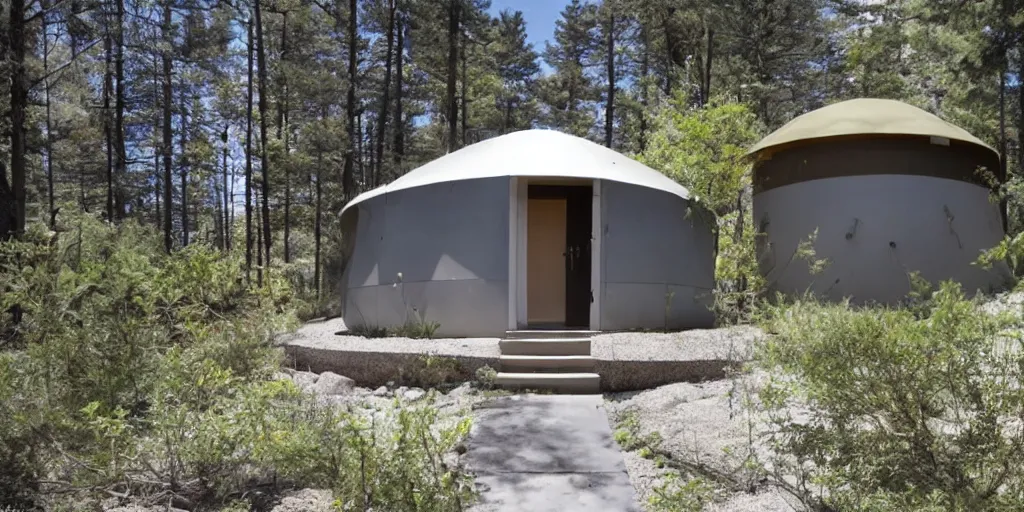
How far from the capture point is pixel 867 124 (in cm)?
787

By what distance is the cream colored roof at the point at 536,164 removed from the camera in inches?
254

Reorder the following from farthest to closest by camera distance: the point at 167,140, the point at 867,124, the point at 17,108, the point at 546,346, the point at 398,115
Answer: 1. the point at 398,115
2. the point at 167,140
3. the point at 867,124
4. the point at 17,108
5. the point at 546,346

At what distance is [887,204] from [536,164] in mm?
4525

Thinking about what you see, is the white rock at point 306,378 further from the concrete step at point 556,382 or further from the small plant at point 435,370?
the concrete step at point 556,382

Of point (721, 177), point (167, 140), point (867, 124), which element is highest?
point (167, 140)

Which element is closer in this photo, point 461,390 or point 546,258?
point 461,390

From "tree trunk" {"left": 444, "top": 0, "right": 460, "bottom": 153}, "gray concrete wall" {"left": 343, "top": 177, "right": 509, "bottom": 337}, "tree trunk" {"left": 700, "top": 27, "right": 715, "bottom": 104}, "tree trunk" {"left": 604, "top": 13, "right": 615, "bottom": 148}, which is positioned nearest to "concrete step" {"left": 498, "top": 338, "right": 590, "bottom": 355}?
"gray concrete wall" {"left": 343, "top": 177, "right": 509, "bottom": 337}

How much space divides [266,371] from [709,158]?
26.6ft

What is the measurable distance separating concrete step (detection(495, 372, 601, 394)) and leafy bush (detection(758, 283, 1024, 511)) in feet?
8.72

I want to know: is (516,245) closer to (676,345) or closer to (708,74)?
(676,345)

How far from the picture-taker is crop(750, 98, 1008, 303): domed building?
7711 millimetres

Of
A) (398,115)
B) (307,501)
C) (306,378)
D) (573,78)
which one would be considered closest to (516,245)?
(306,378)

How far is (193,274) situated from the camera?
7.05 meters

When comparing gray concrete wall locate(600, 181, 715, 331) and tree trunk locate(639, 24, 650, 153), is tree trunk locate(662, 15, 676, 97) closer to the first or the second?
tree trunk locate(639, 24, 650, 153)
